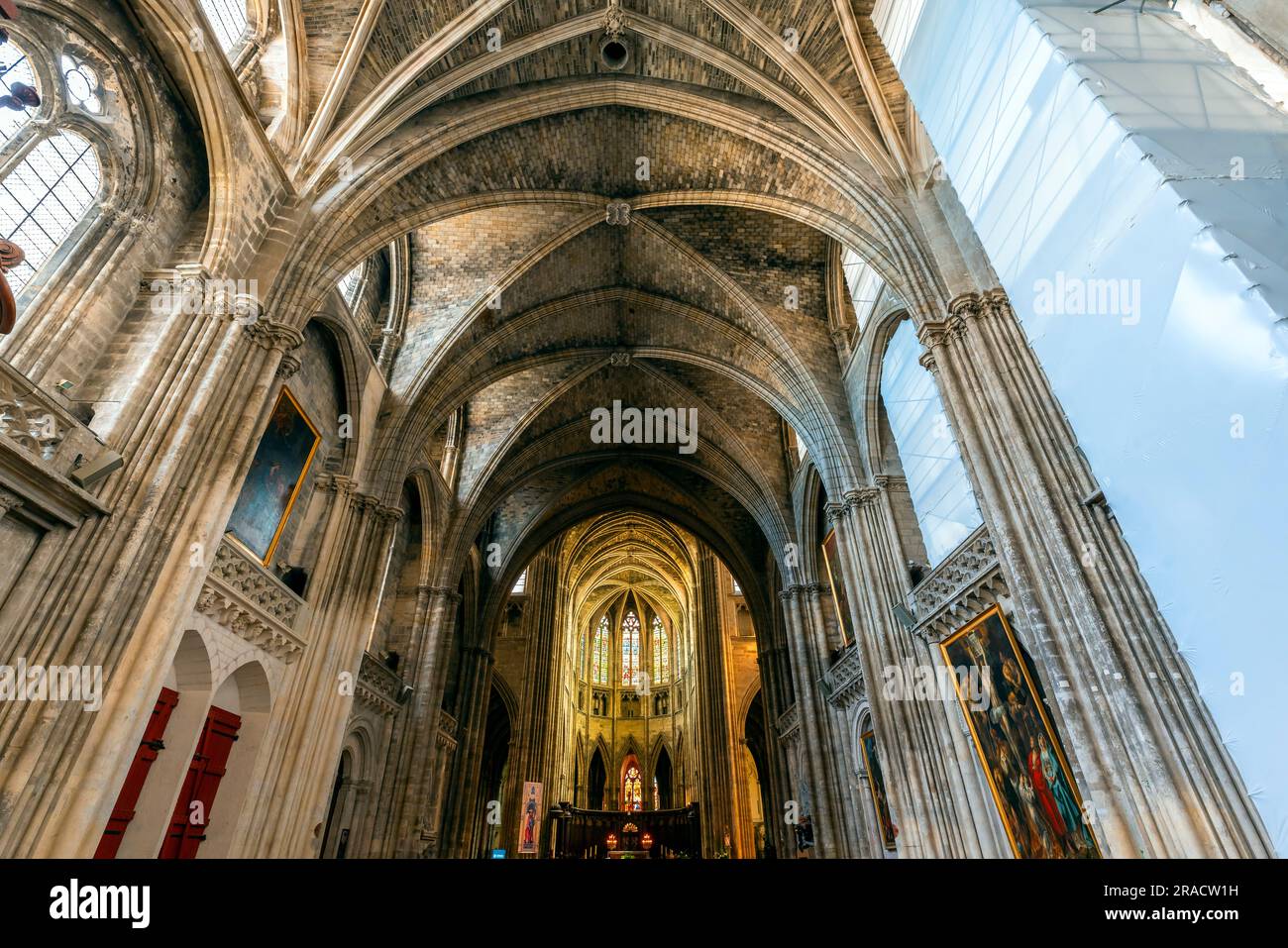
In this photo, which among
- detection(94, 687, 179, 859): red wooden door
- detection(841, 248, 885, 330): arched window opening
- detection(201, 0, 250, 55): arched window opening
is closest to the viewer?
detection(94, 687, 179, 859): red wooden door

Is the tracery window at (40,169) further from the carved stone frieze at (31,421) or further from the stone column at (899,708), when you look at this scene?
the stone column at (899,708)

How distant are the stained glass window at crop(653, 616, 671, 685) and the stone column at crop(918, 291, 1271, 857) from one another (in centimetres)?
3158

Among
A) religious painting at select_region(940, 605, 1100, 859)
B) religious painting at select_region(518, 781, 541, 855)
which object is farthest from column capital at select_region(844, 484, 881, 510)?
religious painting at select_region(518, 781, 541, 855)

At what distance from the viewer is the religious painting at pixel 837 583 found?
48.0 ft

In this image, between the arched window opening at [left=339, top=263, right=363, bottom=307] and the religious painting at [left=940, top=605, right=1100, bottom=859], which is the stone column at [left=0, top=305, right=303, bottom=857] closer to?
the arched window opening at [left=339, top=263, right=363, bottom=307]

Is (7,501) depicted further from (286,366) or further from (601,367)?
(601,367)

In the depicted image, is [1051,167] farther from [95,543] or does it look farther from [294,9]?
[294,9]

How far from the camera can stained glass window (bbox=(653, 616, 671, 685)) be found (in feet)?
120

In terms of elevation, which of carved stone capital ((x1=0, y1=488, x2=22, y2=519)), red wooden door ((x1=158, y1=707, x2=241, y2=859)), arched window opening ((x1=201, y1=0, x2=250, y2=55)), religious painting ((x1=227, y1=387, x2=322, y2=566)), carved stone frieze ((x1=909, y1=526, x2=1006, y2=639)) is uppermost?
arched window opening ((x1=201, y1=0, x2=250, y2=55))

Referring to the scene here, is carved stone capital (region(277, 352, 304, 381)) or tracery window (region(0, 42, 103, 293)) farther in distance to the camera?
carved stone capital (region(277, 352, 304, 381))

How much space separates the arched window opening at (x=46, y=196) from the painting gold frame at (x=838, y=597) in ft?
42.9

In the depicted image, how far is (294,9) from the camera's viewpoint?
9.19 meters
